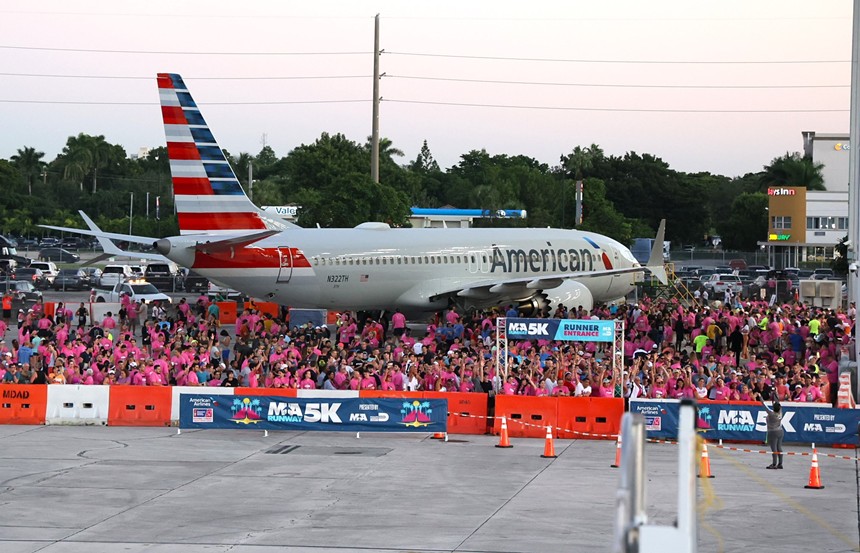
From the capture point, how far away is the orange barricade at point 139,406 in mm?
23391

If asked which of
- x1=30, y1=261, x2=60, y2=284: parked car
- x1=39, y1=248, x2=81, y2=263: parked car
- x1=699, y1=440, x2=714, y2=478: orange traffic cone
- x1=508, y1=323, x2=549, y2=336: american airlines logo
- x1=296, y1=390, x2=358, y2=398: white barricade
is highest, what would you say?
x1=39, y1=248, x2=81, y2=263: parked car

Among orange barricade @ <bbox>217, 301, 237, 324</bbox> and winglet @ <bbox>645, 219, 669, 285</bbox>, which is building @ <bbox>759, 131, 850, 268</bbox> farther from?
orange barricade @ <bbox>217, 301, 237, 324</bbox>

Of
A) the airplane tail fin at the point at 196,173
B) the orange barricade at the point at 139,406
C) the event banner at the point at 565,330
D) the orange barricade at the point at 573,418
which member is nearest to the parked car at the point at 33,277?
the airplane tail fin at the point at 196,173

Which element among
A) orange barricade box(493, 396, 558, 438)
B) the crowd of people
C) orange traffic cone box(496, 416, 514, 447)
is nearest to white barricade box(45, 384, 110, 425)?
the crowd of people

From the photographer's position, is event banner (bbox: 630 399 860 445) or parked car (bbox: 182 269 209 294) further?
parked car (bbox: 182 269 209 294)

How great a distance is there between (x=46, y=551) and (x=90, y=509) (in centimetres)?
236

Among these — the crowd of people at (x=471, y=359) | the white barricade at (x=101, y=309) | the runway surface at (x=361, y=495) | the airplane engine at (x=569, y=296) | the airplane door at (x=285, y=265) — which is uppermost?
the airplane door at (x=285, y=265)

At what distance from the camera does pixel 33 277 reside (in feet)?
205

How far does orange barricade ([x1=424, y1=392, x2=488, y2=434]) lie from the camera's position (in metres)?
22.9

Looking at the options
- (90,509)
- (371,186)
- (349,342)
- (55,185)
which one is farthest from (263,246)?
(55,185)

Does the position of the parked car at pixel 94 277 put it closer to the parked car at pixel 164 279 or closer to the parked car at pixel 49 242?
the parked car at pixel 164 279

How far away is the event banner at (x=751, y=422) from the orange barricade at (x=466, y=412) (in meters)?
2.84

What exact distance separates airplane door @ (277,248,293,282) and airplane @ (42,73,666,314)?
0.03 meters

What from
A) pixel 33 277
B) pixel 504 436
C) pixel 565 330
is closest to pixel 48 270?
pixel 33 277
